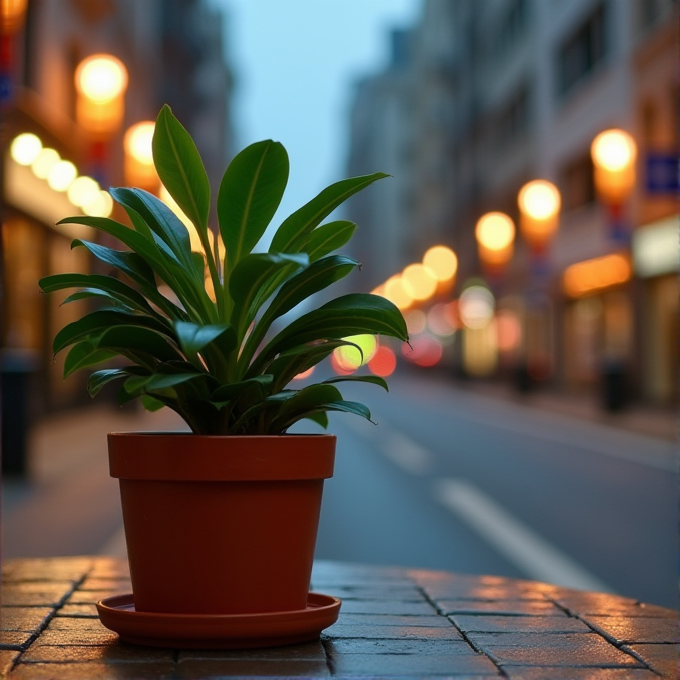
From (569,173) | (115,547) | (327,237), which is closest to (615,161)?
(115,547)

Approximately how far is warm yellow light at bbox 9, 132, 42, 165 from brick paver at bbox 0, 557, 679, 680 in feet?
47.7

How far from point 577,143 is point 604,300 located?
5.56m

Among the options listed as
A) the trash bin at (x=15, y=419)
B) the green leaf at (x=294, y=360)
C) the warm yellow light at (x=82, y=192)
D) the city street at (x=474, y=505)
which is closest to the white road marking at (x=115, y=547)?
the city street at (x=474, y=505)

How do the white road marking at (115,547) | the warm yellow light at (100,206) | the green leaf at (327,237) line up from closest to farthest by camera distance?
the green leaf at (327,237), the white road marking at (115,547), the warm yellow light at (100,206)

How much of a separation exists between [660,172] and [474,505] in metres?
7.59

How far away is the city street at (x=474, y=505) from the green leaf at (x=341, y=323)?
13.4 ft

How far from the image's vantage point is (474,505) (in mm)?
11336

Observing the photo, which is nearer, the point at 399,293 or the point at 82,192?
the point at 82,192

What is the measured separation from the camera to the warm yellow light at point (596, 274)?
99.2ft

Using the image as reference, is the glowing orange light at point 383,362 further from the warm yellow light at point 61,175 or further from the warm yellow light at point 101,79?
the warm yellow light at point 101,79

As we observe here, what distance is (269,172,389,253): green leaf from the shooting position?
317 cm

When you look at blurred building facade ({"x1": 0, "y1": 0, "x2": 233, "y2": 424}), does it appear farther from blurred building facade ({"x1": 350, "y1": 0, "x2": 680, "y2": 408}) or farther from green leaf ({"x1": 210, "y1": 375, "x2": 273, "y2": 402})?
blurred building facade ({"x1": 350, "y1": 0, "x2": 680, "y2": 408})

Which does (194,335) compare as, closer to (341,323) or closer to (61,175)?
(341,323)

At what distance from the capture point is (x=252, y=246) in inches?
129
